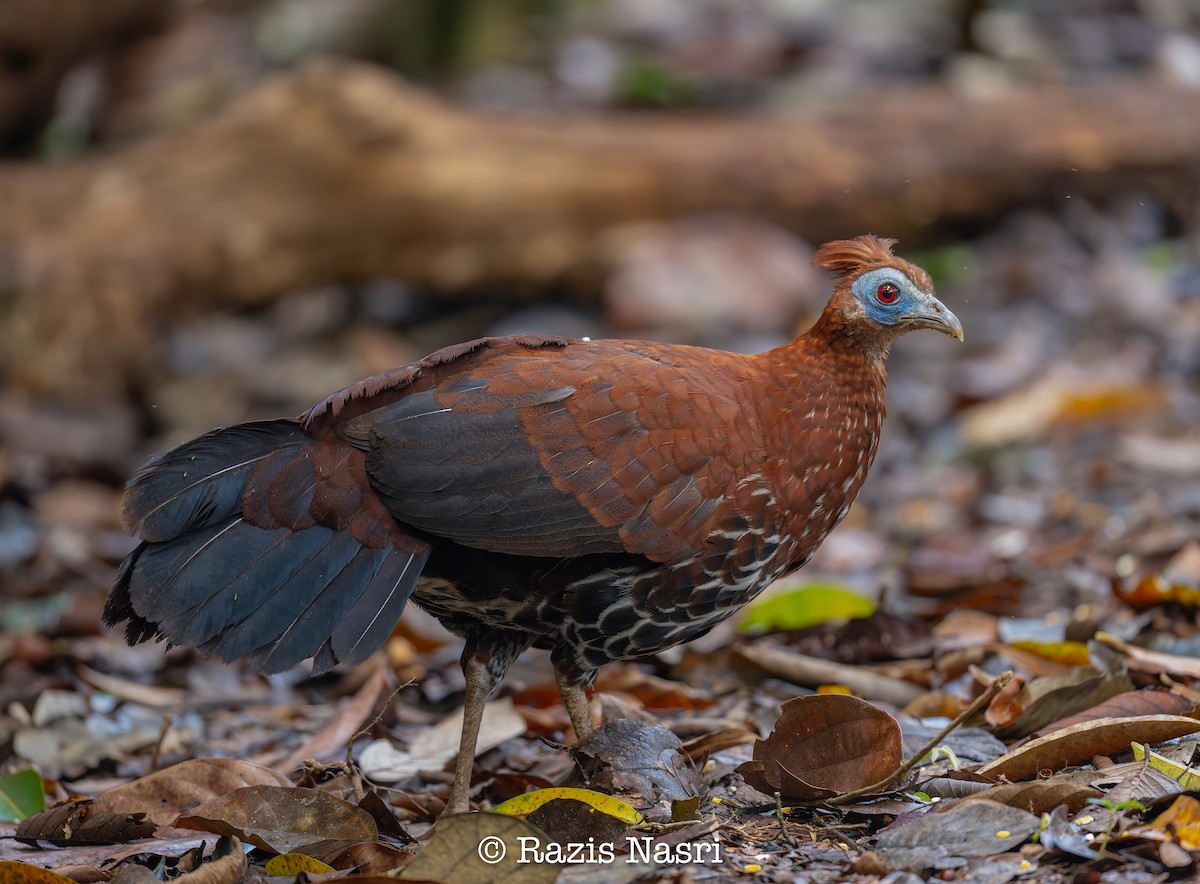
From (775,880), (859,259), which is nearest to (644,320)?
(859,259)

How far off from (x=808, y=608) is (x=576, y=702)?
1.45 m

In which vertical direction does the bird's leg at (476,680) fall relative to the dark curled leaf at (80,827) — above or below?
above

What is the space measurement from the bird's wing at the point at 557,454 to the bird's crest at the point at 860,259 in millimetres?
565

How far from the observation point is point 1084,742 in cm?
341

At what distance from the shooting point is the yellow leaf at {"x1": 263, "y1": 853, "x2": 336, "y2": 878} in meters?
3.21

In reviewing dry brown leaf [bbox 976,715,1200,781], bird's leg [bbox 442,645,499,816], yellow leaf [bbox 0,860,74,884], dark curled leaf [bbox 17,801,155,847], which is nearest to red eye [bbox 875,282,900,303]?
dry brown leaf [bbox 976,715,1200,781]

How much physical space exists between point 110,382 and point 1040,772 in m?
6.61

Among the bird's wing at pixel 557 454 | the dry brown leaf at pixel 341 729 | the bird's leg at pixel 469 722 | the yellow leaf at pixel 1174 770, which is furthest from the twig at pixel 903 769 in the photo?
the dry brown leaf at pixel 341 729

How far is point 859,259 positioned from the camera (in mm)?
4055

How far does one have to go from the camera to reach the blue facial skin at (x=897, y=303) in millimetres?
3992

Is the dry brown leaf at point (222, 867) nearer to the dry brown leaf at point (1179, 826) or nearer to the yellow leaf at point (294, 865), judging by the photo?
the yellow leaf at point (294, 865)

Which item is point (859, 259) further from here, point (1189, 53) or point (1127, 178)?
point (1189, 53)

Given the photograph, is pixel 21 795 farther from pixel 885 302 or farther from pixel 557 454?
pixel 885 302

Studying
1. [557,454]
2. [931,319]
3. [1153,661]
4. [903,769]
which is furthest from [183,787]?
[1153,661]
